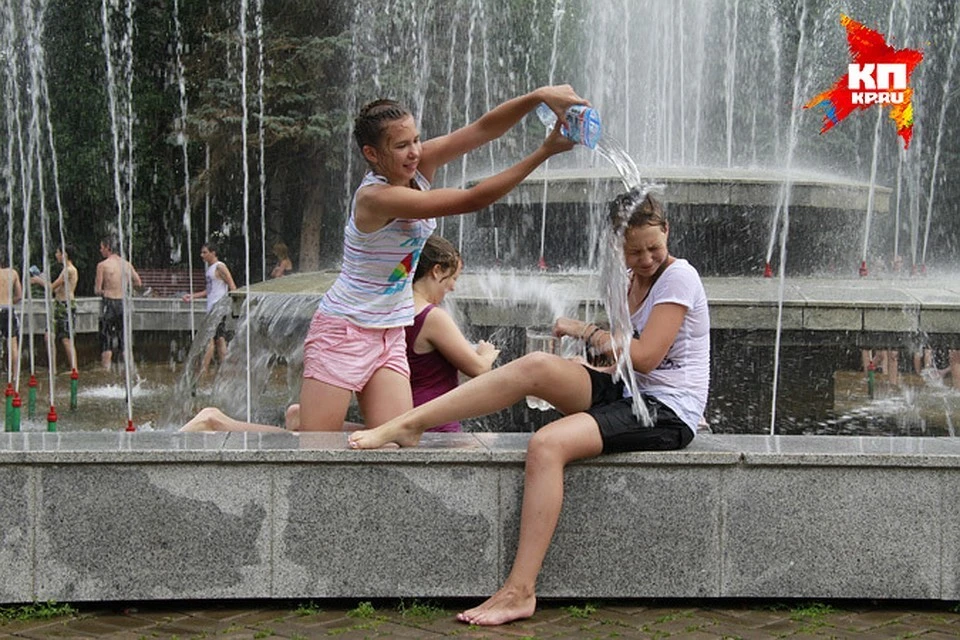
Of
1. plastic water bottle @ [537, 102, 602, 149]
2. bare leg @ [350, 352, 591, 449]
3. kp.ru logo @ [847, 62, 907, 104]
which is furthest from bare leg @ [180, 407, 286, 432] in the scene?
kp.ru logo @ [847, 62, 907, 104]

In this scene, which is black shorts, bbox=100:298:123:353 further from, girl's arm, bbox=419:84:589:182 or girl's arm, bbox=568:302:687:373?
girl's arm, bbox=568:302:687:373

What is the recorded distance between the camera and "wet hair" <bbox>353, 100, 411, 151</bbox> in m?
4.72

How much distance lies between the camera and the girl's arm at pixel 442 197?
4.42 metres

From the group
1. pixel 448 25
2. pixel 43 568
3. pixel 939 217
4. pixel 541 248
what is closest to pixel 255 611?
pixel 43 568

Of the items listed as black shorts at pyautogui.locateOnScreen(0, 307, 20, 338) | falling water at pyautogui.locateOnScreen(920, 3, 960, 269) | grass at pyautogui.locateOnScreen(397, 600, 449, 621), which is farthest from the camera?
falling water at pyautogui.locateOnScreen(920, 3, 960, 269)

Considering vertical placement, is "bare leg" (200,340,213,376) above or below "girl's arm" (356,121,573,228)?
below

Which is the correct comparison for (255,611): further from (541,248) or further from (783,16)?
(783,16)

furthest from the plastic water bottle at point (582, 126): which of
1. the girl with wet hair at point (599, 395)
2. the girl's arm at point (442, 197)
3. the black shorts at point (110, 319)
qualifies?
the black shorts at point (110, 319)

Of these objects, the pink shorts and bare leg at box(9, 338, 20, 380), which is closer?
the pink shorts

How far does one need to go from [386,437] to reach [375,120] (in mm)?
1086

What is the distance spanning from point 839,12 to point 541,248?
83.2 ft

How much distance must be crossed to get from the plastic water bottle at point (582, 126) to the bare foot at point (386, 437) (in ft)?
3.62

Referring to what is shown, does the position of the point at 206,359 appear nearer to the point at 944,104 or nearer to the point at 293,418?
the point at 293,418

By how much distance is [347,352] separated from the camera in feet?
16.2
